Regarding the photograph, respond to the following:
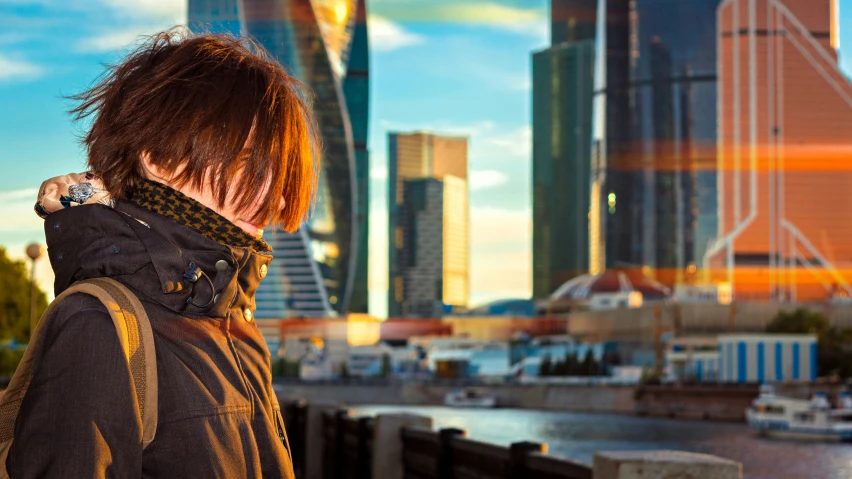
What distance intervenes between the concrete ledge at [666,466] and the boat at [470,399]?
96.0m

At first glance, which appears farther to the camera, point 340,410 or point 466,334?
point 466,334

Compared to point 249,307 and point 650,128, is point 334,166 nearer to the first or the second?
point 650,128

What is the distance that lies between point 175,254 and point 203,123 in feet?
0.79

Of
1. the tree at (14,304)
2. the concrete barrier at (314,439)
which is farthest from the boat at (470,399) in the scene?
the concrete barrier at (314,439)

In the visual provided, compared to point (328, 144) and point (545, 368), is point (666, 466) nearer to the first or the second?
point (545, 368)

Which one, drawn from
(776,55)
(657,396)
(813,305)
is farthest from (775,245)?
(657,396)

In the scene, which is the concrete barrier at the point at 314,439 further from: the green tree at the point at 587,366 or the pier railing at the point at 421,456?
the green tree at the point at 587,366

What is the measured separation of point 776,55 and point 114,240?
16303 cm

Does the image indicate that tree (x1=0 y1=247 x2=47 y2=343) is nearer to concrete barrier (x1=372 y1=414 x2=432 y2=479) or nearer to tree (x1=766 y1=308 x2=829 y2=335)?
concrete barrier (x1=372 y1=414 x2=432 y2=479)

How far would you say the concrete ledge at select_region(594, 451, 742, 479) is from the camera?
16.1ft

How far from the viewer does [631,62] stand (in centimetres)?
18600

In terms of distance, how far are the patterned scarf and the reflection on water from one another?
2887cm

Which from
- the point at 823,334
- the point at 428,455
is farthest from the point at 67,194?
the point at 823,334

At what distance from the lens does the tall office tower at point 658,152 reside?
599 feet
